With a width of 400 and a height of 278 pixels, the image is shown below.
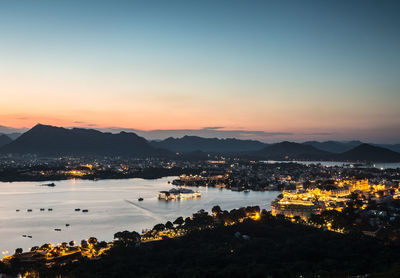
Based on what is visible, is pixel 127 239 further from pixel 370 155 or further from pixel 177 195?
pixel 370 155

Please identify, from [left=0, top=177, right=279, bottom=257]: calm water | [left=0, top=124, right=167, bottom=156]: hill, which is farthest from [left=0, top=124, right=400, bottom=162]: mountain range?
[left=0, top=177, right=279, bottom=257]: calm water

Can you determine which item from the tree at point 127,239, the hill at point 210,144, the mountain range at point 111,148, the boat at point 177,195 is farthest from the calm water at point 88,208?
the hill at point 210,144

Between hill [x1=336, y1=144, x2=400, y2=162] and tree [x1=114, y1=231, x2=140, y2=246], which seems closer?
tree [x1=114, y1=231, x2=140, y2=246]

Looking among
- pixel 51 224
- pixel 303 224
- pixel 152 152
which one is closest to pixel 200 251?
pixel 303 224

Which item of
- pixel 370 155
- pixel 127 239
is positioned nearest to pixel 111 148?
pixel 370 155

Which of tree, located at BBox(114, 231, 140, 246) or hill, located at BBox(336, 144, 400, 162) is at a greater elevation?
hill, located at BBox(336, 144, 400, 162)

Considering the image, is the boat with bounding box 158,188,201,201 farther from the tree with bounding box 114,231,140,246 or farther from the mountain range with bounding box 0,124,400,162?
the mountain range with bounding box 0,124,400,162

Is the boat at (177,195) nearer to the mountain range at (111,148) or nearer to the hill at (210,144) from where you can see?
the mountain range at (111,148)

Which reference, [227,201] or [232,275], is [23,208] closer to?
[227,201]
